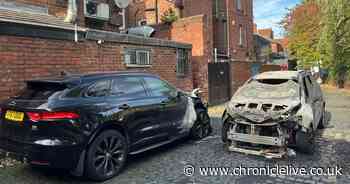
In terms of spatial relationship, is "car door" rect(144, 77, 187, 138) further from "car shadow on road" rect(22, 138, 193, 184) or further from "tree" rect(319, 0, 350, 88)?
"tree" rect(319, 0, 350, 88)

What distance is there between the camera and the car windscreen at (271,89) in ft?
22.3

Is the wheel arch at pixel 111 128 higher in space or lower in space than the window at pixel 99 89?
lower

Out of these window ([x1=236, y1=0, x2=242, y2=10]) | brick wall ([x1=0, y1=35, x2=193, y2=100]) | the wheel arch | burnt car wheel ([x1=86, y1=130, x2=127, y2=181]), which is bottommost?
burnt car wheel ([x1=86, y1=130, x2=127, y2=181])

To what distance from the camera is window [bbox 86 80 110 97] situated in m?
5.25

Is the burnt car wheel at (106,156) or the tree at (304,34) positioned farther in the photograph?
the tree at (304,34)

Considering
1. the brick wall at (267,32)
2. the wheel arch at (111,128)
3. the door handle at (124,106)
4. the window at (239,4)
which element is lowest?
the wheel arch at (111,128)

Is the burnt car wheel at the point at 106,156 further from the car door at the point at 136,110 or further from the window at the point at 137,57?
the window at the point at 137,57

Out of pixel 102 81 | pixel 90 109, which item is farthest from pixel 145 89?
pixel 90 109

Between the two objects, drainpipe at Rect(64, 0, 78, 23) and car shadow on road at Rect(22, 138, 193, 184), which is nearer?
car shadow on road at Rect(22, 138, 193, 184)

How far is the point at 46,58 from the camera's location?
750 centimetres

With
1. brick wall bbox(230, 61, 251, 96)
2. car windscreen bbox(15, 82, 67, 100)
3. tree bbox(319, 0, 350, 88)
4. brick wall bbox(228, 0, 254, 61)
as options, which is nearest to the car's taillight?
car windscreen bbox(15, 82, 67, 100)

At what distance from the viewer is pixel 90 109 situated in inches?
196

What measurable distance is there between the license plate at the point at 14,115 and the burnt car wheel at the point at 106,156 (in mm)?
1143

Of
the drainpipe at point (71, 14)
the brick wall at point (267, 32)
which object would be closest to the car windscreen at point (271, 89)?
the drainpipe at point (71, 14)
